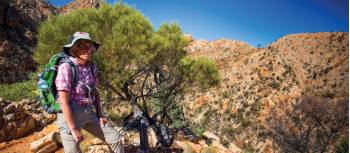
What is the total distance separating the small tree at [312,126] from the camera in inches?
822

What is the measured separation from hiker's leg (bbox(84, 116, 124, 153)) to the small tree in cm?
2109

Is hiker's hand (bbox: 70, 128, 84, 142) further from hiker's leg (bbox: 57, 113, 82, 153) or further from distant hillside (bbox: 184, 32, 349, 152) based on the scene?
distant hillside (bbox: 184, 32, 349, 152)

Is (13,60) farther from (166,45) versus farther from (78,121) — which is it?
(78,121)

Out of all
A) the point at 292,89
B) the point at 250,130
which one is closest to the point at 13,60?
the point at 250,130

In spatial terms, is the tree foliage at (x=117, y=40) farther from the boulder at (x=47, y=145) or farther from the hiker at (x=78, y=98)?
the hiker at (x=78, y=98)

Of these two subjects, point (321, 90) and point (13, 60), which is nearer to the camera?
point (13, 60)

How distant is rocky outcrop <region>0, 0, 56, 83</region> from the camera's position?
647 inches

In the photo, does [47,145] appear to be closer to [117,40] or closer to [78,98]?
[117,40]

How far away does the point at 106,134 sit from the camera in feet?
9.66

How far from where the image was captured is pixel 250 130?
26.6 metres

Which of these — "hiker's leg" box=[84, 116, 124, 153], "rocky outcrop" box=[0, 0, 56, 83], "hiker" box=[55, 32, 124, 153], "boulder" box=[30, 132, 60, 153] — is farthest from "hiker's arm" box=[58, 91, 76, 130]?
"rocky outcrop" box=[0, 0, 56, 83]

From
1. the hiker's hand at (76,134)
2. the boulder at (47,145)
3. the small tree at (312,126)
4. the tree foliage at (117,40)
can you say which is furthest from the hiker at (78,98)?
the small tree at (312,126)

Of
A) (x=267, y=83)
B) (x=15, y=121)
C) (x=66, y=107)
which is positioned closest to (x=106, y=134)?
(x=66, y=107)

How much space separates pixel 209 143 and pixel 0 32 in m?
17.4
